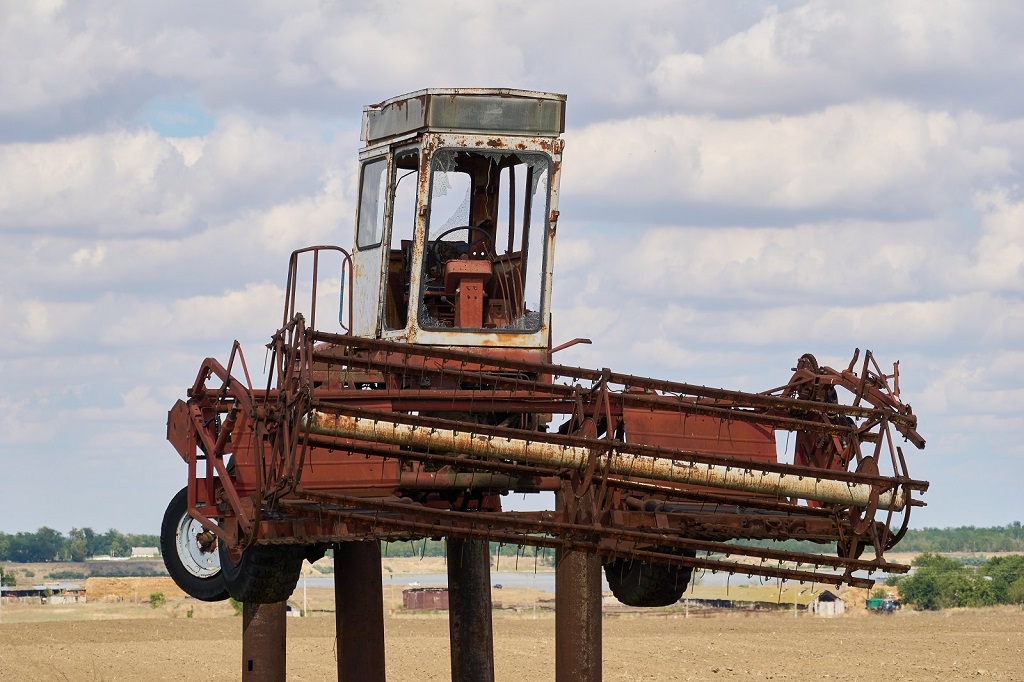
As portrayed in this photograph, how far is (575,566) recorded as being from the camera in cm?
1133

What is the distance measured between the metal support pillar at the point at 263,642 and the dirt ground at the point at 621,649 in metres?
16.1

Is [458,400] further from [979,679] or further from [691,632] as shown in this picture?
[691,632]

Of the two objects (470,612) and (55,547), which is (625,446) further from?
(55,547)

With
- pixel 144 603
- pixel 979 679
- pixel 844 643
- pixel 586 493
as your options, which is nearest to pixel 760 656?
pixel 844 643

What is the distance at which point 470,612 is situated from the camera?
16.6 meters

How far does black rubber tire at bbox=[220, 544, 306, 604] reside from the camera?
12.9m

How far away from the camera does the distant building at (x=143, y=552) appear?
185775 millimetres

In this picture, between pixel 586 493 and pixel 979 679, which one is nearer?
pixel 586 493

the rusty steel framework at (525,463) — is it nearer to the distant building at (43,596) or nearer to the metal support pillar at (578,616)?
the metal support pillar at (578,616)

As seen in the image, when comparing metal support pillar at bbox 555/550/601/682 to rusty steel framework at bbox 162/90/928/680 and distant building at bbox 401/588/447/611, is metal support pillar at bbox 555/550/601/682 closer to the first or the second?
rusty steel framework at bbox 162/90/928/680

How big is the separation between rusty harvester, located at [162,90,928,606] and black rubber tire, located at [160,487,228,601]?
0.02 metres

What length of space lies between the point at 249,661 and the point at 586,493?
4286mm

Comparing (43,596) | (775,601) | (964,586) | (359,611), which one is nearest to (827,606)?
(775,601)

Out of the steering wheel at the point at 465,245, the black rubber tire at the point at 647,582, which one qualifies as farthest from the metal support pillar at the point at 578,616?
the steering wheel at the point at 465,245
